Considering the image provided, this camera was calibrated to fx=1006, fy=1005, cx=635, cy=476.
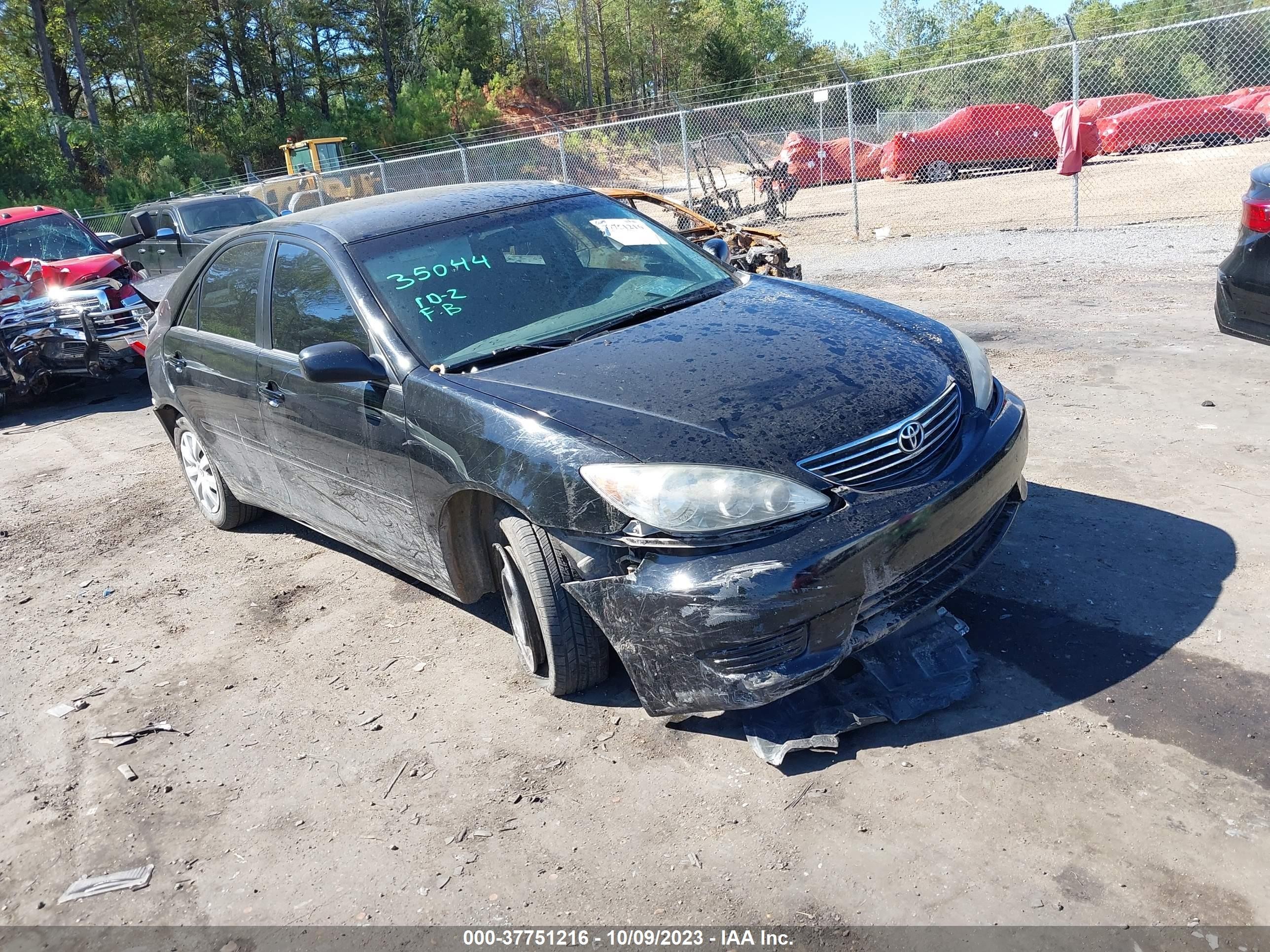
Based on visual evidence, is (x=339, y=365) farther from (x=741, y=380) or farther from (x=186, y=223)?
(x=186, y=223)

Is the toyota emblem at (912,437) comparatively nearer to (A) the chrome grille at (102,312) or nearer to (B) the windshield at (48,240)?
(A) the chrome grille at (102,312)

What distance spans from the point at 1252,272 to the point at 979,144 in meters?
21.8

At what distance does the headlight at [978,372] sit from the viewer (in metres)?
3.54

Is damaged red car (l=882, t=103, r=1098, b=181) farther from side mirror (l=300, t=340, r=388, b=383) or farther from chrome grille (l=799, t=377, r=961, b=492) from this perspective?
side mirror (l=300, t=340, r=388, b=383)

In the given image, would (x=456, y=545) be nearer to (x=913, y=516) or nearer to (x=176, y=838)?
(x=176, y=838)

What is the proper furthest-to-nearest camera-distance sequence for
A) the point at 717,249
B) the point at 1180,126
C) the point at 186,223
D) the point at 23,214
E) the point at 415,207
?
the point at 1180,126 < the point at 186,223 < the point at 23,214 < the point at 717,249 < the point at 415,207

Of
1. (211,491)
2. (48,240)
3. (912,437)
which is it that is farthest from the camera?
(48,240)

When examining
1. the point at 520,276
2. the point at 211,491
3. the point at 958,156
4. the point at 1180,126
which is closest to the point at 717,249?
the point at 520,276

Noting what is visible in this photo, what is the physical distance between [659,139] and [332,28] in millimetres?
33353

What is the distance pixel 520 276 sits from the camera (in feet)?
13.1

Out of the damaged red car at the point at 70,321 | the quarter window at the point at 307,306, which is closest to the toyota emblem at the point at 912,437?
the quarter window at the point at 307,306

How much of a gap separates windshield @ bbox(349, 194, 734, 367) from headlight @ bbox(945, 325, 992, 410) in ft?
3.38

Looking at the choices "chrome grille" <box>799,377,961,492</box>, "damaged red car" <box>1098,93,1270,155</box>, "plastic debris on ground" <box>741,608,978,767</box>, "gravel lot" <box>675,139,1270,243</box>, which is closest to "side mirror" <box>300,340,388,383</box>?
"chrome grille" <box>799,377,961,492</box>

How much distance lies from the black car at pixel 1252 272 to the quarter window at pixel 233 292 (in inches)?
198
